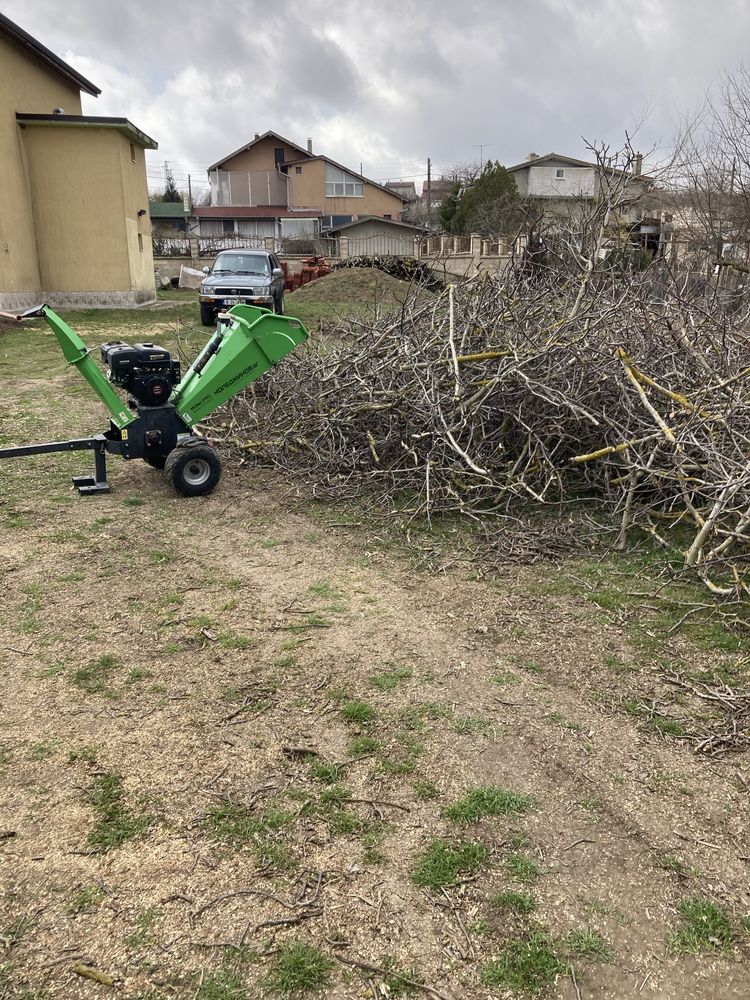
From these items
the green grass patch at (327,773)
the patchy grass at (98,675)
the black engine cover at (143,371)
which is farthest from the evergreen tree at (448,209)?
the green grass patch at (327,773)

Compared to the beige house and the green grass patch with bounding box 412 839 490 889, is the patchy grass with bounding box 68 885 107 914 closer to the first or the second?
the green grass patch with bounding box 412 839 490 889

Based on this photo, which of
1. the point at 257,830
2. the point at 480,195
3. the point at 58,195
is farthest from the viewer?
the point at 480,195

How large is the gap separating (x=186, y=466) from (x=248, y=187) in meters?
55.9

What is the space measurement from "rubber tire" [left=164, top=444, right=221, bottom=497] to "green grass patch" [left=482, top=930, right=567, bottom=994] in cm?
452

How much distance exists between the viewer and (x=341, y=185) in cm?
5256

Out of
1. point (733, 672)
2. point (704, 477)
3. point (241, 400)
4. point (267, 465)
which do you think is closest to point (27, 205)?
point (241, 400)

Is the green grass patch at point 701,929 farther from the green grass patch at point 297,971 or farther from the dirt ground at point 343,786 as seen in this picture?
the green grass patch at point 297,971

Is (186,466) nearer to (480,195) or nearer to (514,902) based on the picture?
(514,902)

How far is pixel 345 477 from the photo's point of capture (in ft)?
20.3

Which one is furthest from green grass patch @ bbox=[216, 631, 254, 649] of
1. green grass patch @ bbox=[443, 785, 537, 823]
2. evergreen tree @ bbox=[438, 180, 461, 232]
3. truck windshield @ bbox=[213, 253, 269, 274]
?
evergreen tree @ bbox=[438, 180, 461, 232]

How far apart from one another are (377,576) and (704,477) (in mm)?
2467

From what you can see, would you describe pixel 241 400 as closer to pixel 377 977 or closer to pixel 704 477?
pixel 704 477

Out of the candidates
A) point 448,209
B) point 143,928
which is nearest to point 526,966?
point 143,928

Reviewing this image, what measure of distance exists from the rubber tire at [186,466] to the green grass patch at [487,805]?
394cm
